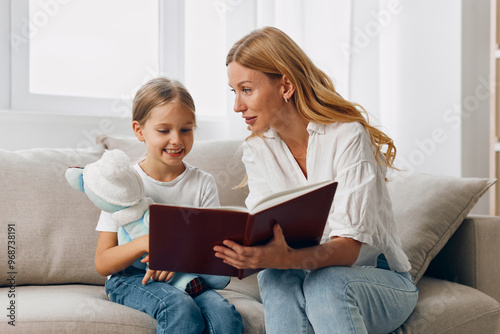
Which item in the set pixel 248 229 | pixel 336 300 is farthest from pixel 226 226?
pixel 336 300

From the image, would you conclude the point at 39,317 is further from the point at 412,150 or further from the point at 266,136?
the point at 412,150

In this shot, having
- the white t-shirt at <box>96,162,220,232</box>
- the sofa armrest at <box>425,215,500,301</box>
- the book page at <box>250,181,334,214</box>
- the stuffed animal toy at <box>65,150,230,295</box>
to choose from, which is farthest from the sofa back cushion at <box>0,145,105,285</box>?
the sofa armrest at <box>425,215,500,301</box>

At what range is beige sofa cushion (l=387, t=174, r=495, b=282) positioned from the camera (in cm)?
155

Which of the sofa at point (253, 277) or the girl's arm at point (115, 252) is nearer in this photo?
the girl's arm at point (115, 252)

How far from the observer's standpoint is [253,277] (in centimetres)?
176

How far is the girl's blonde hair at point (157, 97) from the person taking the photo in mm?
1433

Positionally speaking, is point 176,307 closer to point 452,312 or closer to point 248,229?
point 248,229

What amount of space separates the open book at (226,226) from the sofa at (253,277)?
0.29 m

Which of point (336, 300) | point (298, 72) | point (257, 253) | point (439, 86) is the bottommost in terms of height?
point (336, 300)

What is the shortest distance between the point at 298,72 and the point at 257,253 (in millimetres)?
499

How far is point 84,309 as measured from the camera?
1234 millimetres

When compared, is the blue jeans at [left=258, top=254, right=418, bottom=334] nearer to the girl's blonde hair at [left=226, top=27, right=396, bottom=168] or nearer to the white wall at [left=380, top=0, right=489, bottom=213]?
the girl's blonde hair at [left=226, top=27, right=396, bottom=168]

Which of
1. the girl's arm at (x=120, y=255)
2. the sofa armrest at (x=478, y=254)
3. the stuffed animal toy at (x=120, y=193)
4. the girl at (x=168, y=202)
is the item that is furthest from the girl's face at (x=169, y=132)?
the sofa armrest at (x=478, y=254)

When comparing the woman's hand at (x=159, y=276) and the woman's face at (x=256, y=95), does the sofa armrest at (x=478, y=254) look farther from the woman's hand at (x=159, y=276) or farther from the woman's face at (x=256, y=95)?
the woman's hand at (x=159, y=276)
